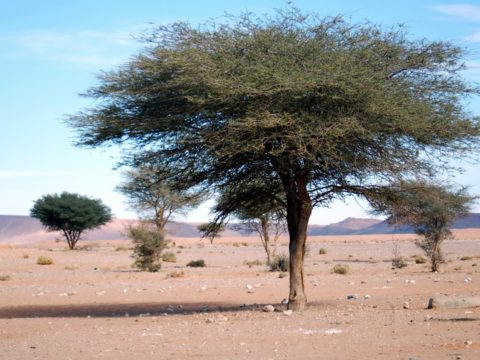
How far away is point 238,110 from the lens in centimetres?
1791

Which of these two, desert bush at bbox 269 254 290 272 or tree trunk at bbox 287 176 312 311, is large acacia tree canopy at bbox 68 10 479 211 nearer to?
tree trunk at bbox 287 176 312 311

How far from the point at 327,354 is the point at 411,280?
1955 centimetres

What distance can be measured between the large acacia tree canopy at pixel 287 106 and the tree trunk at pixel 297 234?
1.42 feet

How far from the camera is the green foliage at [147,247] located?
139ft

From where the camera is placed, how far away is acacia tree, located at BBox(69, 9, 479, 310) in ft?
56.9

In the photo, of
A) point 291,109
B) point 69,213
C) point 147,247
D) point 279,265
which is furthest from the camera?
point 69,213

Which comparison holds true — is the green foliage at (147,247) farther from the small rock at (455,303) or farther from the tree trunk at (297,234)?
the small rock at (455,303)

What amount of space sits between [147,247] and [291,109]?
2606 cm

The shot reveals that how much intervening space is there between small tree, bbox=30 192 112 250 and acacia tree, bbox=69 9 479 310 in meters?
63.9

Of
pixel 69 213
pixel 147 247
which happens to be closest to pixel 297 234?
pixel 147 247

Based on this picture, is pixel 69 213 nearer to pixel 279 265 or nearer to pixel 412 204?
pixel 279 265

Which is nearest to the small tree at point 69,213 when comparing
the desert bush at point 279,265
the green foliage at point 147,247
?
the green foliage at point 147,247

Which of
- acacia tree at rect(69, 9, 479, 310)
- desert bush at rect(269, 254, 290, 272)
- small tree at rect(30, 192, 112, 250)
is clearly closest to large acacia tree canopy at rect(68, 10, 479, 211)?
acacia tree at rect(69, 9, 479, 310)

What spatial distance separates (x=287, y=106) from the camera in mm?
17547
